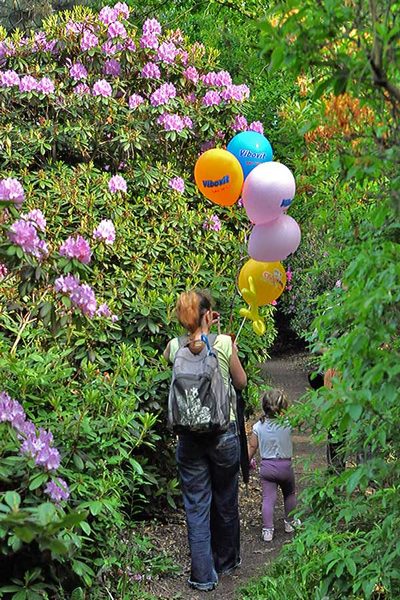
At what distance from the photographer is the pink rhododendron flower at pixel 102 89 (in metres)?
6.81

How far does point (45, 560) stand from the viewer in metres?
3.91

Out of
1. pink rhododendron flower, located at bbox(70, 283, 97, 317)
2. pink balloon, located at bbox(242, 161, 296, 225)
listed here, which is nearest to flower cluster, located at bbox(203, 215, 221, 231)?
pink balloon, located at bbox(242, 161, 296, 225)

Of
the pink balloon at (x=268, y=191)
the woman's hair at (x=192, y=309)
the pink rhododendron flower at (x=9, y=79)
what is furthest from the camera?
the pink rhododendron flower at (x=9, y=79)

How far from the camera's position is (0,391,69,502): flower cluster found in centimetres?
366

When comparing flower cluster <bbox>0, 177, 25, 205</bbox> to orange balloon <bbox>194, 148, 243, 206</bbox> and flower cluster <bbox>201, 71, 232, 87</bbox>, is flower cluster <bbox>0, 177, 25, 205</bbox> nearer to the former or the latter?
orange balloon <bbox>194, 148, 243, 206</bbox>

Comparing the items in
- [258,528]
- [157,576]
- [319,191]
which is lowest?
[258,528]

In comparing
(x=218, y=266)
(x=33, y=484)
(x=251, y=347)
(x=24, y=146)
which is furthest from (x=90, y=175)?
(x=33, y=484)

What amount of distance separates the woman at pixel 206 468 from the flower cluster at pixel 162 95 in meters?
2.36

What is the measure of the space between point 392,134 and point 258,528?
4194 mm

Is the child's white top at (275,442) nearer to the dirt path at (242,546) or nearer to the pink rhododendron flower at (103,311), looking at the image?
the dirt path at (242,546)

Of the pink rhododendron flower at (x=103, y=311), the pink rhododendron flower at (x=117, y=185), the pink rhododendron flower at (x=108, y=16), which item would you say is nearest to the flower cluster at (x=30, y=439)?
the pink rhododendron flower at (x=103, y=311)

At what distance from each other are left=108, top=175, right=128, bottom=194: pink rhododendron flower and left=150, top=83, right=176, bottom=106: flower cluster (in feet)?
A: 2.76

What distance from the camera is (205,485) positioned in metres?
5.21

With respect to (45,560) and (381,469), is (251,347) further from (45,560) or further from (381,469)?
(381,469)
